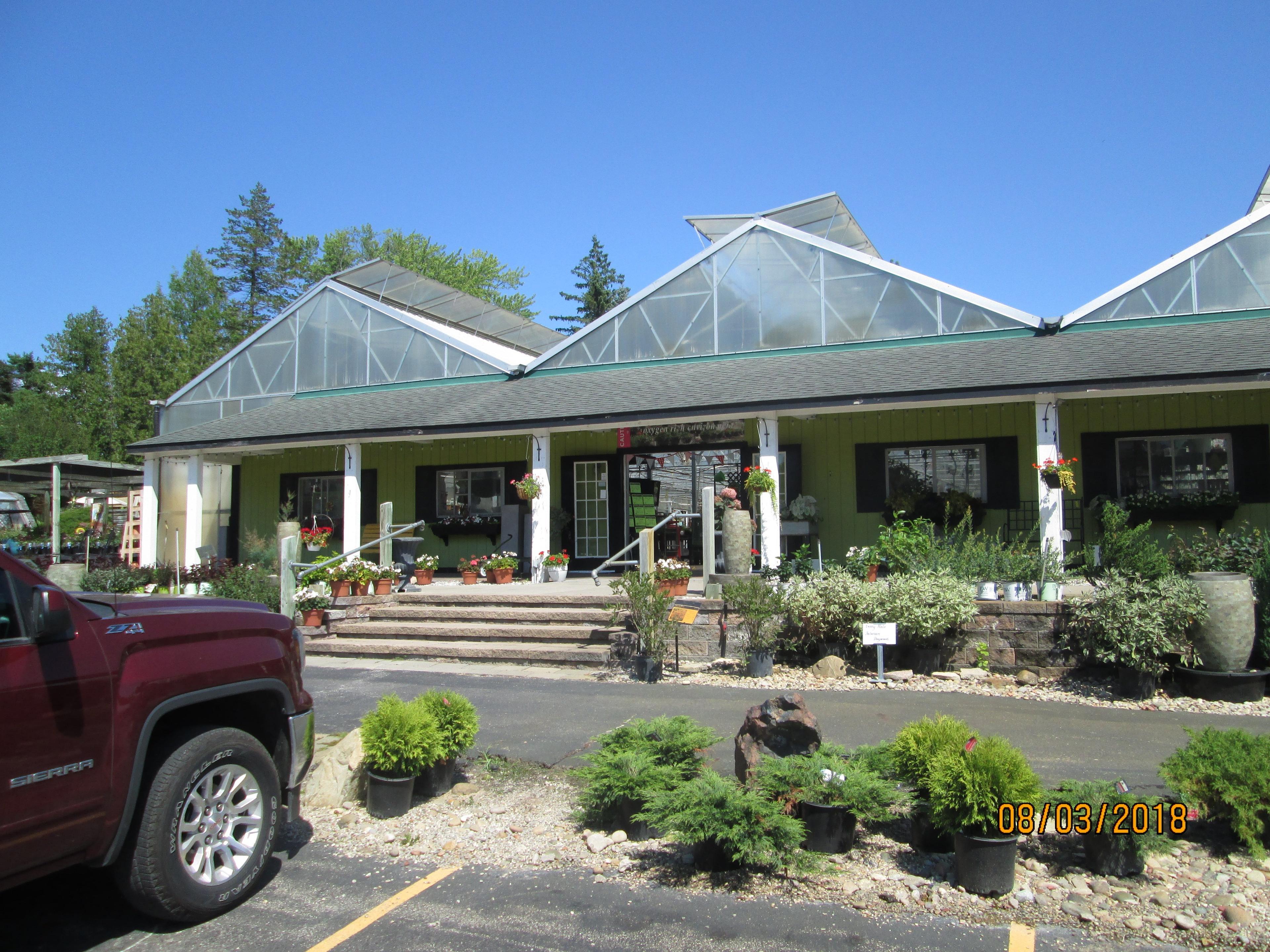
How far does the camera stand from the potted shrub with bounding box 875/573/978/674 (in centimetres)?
869

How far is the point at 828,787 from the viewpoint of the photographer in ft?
13.7

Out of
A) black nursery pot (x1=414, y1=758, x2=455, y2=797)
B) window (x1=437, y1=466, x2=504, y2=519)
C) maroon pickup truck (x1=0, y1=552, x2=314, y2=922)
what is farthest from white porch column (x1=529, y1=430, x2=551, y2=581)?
maroon pickup truck (x1=0, y1=552, x2=314, y2=922)

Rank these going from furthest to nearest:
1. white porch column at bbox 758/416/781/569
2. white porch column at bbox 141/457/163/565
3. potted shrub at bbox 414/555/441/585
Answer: white porch column at bbox 141/457/163/565 < potted shrub at bbox 414/555/441/585 < white porch column at bbox 758/416/781/569

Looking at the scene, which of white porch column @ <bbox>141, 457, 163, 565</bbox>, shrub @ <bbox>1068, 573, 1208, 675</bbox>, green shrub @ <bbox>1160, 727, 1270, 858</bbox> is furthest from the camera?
white porch column @ <bbox>141, 457, 163, 565</bbox>

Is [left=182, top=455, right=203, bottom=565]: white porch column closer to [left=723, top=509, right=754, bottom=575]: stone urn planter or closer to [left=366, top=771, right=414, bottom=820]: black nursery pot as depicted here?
[left=723, top=509, right=754, bottom=575]: stone urn planter

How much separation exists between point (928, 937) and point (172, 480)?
18.0 meters

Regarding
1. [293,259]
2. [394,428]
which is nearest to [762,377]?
[394,428]

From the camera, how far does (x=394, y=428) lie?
560 inches

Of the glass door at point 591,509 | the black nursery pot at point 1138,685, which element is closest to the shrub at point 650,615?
the black nursery pot at point 1138,685

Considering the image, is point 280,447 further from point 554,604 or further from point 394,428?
point 554,604

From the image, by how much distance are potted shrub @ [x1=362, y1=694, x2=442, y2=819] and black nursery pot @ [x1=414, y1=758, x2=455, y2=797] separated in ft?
0.56

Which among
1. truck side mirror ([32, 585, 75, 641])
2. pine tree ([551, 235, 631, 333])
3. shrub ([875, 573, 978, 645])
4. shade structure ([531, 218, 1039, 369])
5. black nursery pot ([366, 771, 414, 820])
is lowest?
black nursery pot ([366, 771, 414, 820])

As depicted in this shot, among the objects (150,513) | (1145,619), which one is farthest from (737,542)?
(150,513)
